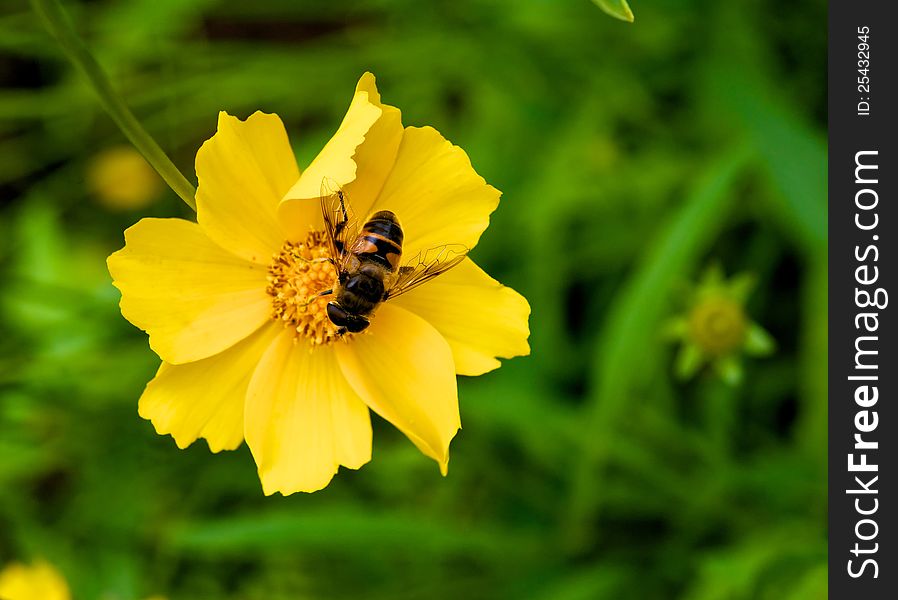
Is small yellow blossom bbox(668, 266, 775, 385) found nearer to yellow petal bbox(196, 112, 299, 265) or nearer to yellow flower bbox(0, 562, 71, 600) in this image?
yellow petal bbox(196, 112, 299, 265)

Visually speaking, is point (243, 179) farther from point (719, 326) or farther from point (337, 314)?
point (719, 326)

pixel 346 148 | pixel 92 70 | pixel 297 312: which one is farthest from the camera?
pixel 297 312

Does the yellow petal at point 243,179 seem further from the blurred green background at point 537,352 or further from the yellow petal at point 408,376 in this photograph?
the blurred green background at point 537,352

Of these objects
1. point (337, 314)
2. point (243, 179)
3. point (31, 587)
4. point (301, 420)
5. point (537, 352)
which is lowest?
point (31, 587)

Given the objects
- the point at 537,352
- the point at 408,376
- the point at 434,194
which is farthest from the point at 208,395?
the point at 537,352

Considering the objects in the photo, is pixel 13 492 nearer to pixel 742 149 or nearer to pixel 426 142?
pixel 426 142

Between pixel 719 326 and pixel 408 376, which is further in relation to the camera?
pixel 719 326

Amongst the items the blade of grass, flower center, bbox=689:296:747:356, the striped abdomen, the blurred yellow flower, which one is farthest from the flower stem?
the blurred yellow flower
